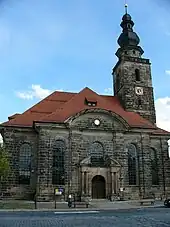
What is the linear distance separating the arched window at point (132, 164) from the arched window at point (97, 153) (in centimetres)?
312

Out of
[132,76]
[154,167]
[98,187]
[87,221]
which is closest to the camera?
[87,221]

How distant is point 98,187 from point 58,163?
4608 millimetres

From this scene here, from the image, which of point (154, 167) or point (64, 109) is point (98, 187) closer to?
point (154, 167)

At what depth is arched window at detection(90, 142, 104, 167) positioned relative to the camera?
97.2 feet

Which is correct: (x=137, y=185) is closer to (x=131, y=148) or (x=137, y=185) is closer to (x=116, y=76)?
(x=131, y=148)

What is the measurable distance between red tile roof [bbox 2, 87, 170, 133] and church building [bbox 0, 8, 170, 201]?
0.10 metres

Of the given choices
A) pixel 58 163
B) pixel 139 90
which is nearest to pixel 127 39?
pixel 139 90

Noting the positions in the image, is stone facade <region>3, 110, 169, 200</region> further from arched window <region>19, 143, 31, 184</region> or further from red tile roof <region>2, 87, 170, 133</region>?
red tile roof <region>2, 87, 170, 133</region>

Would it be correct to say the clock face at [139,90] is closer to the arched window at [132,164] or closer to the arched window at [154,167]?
the arched window at [154,167]

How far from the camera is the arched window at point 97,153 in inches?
1167

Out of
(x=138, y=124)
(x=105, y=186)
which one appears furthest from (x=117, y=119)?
(x=105, y=186)

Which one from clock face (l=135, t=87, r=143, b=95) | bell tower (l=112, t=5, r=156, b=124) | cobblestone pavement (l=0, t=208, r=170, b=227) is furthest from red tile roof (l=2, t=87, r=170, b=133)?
cobblestone pavement (l=0, t=208, r=170, b=227)

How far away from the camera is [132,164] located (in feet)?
101

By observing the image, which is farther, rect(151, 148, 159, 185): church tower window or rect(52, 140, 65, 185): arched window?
rect(151, 148, 159, 185): church tower window
